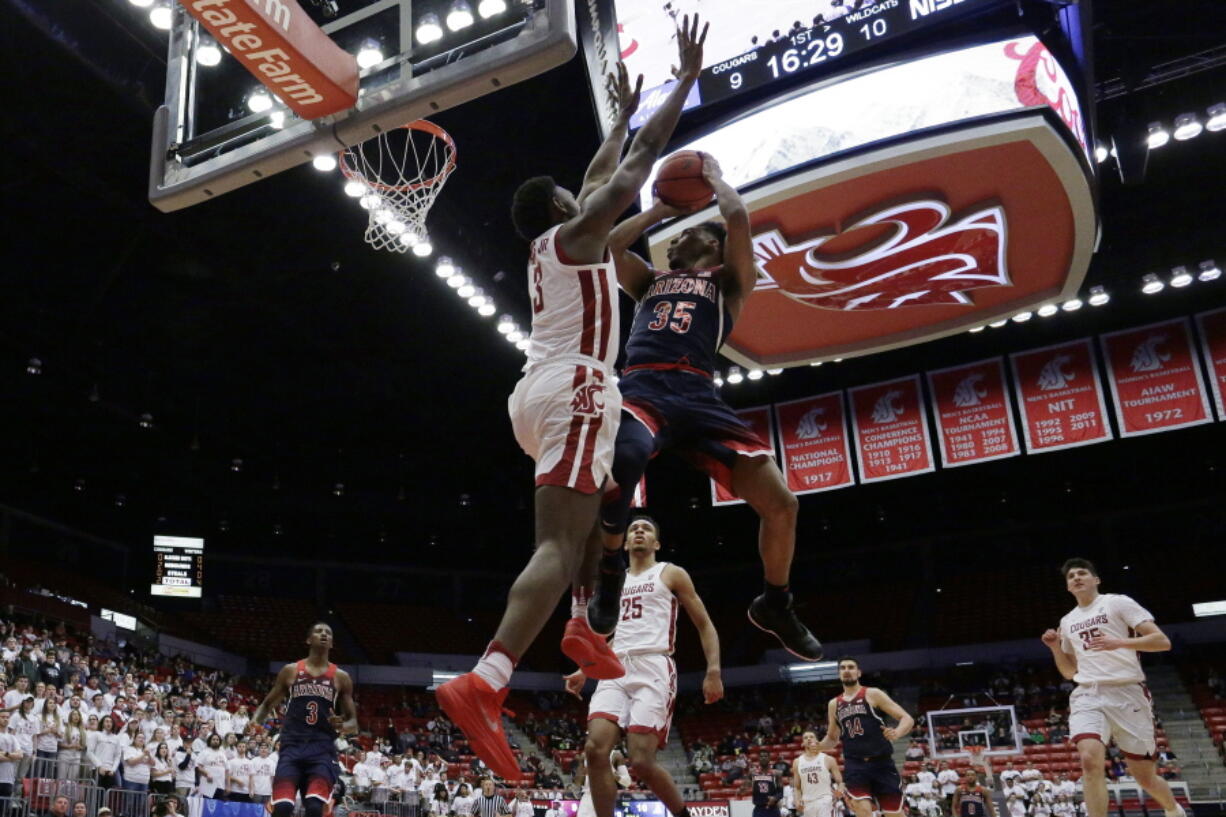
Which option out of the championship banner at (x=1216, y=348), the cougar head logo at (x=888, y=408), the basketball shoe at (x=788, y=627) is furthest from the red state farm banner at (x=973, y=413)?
the basketball shoe at (x=788, y=627)

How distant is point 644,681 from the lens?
6910mm

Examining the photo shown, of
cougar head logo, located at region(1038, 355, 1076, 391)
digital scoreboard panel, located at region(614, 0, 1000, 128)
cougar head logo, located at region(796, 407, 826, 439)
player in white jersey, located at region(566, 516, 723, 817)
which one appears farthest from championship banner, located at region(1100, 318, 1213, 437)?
player in white jersey, located at region(566, 516, 723, 817)

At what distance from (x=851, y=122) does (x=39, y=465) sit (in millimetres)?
24937

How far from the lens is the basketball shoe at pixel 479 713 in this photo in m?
3.38

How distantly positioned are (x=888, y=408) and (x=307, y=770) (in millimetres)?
13963

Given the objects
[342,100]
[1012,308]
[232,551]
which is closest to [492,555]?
[232,551]

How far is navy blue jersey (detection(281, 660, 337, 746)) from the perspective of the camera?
803 cm

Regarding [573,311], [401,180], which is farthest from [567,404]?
[401,180]

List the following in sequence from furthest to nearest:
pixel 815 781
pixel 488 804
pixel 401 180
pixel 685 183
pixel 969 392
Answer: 1. pixel 969 392
2. pixel 488 804
3. pixel 815 781
4. pixel 401 180
5. pixel 685 183

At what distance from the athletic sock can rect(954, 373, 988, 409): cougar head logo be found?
1682cm

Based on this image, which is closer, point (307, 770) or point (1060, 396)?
point (307, 770)

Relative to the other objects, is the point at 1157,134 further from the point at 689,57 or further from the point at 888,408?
the point at 689,57

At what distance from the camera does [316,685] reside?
8156 millimetres

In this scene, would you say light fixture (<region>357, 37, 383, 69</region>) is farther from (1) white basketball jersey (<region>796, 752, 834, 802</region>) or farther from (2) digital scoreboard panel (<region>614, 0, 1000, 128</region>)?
(1) white basketball jersey (<region>796, 752, 834, 802</region>)
